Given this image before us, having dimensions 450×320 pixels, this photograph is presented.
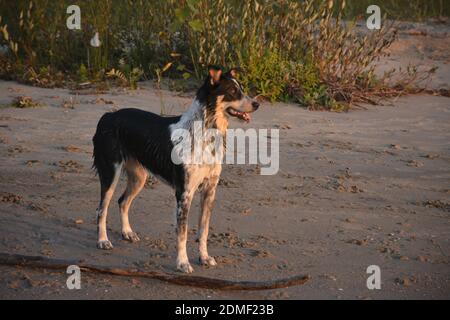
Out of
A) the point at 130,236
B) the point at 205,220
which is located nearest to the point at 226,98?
the point at 205,220

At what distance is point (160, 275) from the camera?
5.71 metres

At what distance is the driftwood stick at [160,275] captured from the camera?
221 inches

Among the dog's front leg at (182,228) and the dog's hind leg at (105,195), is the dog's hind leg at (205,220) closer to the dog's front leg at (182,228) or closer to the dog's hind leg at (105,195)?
the dog's front leg at (182,228)

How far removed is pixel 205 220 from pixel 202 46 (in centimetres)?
519

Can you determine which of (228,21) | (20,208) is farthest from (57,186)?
(228,21)

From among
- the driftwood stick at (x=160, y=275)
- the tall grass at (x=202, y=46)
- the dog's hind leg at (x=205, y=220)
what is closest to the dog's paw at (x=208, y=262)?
the dog's hind leg at (x=205, y=220)

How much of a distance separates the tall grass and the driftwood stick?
16.2 ft

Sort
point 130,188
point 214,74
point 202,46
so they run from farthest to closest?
point 202,46 < point 130,188 < point 214,74

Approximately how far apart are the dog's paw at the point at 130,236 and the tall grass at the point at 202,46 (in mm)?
4026

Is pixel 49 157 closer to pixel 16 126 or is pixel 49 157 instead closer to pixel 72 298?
pixel 16 126

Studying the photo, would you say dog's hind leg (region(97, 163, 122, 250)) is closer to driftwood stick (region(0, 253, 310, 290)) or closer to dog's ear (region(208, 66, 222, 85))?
driftwood stick (region(0, 253, 310, 290))

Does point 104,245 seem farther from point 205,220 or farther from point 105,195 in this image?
point 205,220

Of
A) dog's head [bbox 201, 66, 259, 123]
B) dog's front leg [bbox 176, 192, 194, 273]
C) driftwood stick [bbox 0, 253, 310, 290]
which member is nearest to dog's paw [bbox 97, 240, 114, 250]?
driftwood stick [bbox 0, 253, 310, 290]

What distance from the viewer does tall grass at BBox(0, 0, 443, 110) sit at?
35.4ft
